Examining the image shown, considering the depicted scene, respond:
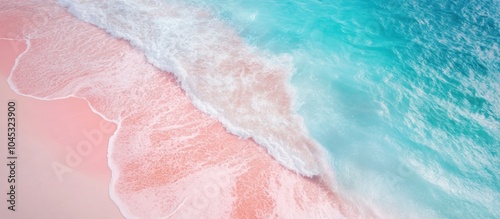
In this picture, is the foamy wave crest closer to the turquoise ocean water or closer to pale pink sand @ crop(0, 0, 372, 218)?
pale pink sand @ crop(0, 0, 372, 218)

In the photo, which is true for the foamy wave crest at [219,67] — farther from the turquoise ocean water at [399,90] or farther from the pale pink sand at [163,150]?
the turquoise ocean water at [399,90]

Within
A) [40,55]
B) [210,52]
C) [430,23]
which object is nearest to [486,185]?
[430,23]

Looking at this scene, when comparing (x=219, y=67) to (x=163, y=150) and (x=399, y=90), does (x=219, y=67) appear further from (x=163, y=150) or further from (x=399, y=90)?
(x=399, y=90)

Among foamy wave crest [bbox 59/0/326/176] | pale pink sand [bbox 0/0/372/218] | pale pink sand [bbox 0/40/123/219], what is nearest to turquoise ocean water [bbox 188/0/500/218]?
foamy wave crest [bbox 59/0/326/176]

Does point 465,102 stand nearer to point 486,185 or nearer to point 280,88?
point 486,185

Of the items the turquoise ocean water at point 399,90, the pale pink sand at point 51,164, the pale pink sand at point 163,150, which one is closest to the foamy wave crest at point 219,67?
the pale pink sand at point 163,150

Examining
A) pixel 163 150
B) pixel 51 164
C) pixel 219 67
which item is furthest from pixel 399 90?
pixel 51 164
